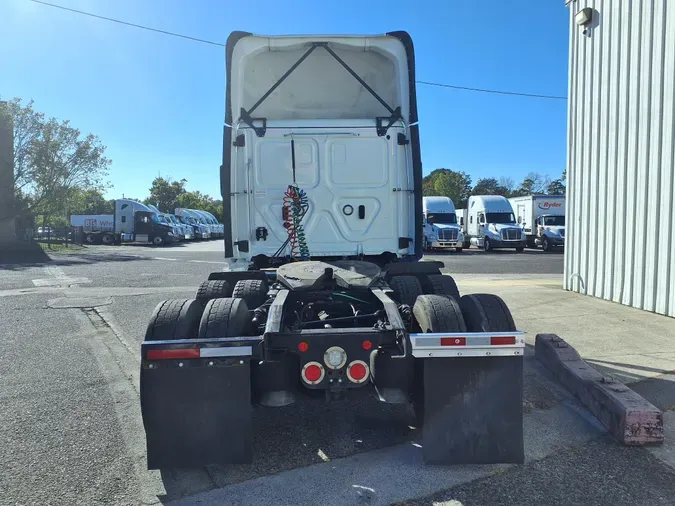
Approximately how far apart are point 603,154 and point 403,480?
889cm

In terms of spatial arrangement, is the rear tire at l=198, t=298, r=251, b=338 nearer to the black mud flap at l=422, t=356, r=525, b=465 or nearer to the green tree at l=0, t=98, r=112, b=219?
the black mud flap at l=422, t=356, r=525, b=465

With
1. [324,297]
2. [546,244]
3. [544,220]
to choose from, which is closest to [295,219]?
[324,297]

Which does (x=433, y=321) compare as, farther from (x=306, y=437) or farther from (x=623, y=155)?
(x=623, y=155)

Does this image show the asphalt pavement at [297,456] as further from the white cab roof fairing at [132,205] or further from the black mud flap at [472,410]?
the white cab roof fairing at [132,205]

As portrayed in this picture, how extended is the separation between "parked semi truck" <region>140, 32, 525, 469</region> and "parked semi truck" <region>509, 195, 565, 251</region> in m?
24.2

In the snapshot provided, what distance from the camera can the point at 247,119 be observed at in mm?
5500

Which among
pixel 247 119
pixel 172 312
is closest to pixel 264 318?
pixel 172 312

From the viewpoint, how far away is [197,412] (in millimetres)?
3215

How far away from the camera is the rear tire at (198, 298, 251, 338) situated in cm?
343

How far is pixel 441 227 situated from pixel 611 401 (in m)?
23.4

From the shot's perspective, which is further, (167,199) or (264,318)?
(167,199)

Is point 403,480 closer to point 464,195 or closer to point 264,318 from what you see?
point 264,318

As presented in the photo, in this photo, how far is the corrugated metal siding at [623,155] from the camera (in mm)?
8281

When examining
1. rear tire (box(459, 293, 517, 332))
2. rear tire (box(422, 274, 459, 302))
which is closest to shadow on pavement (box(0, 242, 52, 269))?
rear tire (box(422, 274, 459, 302))
